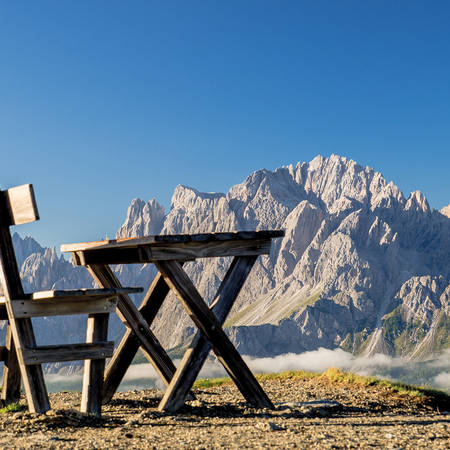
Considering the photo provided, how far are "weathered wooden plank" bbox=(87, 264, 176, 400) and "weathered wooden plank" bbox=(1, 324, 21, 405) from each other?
236 centimetres

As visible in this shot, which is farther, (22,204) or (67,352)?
(67,352)

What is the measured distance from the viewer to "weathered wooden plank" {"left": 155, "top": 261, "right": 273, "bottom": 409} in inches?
418

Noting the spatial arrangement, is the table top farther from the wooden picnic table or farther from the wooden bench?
the wooden bench

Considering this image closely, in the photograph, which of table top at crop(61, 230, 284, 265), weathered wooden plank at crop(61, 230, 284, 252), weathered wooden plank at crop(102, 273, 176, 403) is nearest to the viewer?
weathered wooden plank at crop(61, 230, 284, 252)

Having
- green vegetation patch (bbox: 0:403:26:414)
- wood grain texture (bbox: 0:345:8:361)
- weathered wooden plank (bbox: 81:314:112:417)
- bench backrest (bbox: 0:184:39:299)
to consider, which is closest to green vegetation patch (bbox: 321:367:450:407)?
weathered wooden plank (bbox: 81:314:112:417)

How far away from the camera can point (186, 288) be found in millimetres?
10773

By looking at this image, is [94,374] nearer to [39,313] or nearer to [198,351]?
[39,313]

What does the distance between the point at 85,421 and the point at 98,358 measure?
3.83 ft

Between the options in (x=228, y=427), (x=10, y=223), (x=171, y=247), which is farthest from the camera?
(x=171, y=247)

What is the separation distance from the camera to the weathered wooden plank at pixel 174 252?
1045 centimetres

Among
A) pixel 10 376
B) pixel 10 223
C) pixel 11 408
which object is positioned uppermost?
pixel 10 223

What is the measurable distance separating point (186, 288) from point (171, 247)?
863 mm

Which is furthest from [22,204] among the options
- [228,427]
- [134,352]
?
[228,427]

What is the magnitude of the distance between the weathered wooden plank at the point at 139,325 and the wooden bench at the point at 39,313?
61.5 inches
